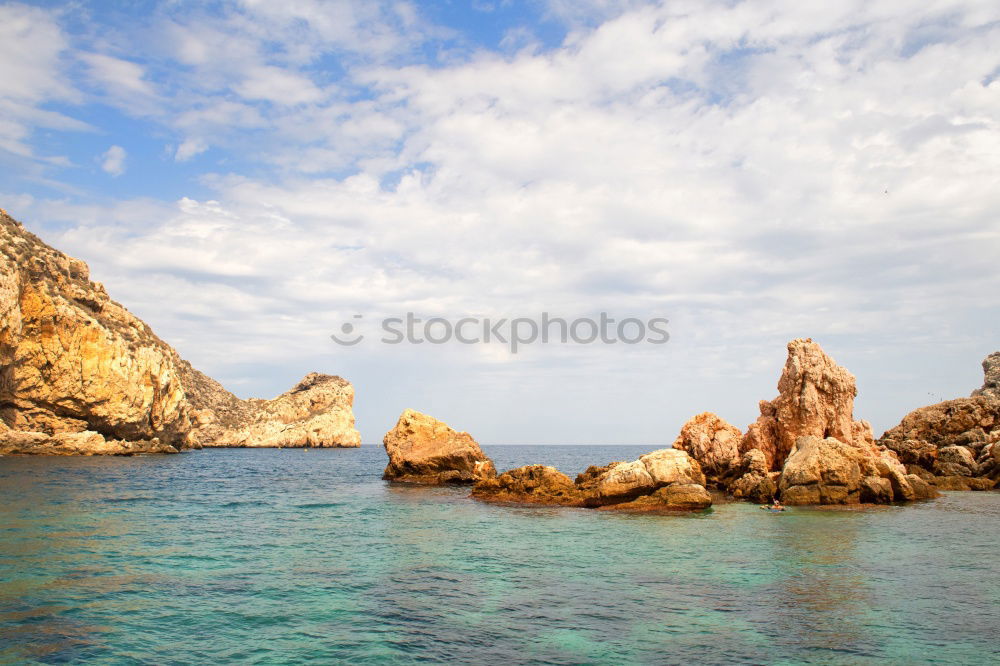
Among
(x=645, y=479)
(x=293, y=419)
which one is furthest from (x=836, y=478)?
(x=293, y=419)

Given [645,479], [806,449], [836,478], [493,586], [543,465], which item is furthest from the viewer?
[543,465]

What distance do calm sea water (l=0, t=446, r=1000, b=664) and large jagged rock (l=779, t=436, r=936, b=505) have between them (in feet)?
9.28

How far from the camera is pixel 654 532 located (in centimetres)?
2714

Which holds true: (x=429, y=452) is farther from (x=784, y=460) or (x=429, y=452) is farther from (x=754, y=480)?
(x=784, y=460)

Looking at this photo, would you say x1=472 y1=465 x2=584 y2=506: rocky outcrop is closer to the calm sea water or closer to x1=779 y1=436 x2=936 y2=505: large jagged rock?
the calm sea water

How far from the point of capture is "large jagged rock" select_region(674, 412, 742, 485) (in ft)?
152

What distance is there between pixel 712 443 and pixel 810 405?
812cm

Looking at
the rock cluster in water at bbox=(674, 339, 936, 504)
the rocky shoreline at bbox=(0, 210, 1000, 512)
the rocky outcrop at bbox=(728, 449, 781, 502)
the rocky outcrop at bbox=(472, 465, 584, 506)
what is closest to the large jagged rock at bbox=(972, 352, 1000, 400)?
the rocky shoreline at bbox=(0, 210, 1000, 512)

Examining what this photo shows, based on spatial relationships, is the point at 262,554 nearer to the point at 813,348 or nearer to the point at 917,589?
the point at 917,589

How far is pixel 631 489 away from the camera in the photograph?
35281mm

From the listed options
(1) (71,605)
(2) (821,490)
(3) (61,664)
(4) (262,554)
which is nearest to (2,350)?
(4) (262,554)

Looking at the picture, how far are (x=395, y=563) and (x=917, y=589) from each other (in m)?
15.8

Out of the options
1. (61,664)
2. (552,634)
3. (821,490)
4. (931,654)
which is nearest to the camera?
(61,664)

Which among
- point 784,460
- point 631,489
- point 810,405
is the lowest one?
point 631,489
